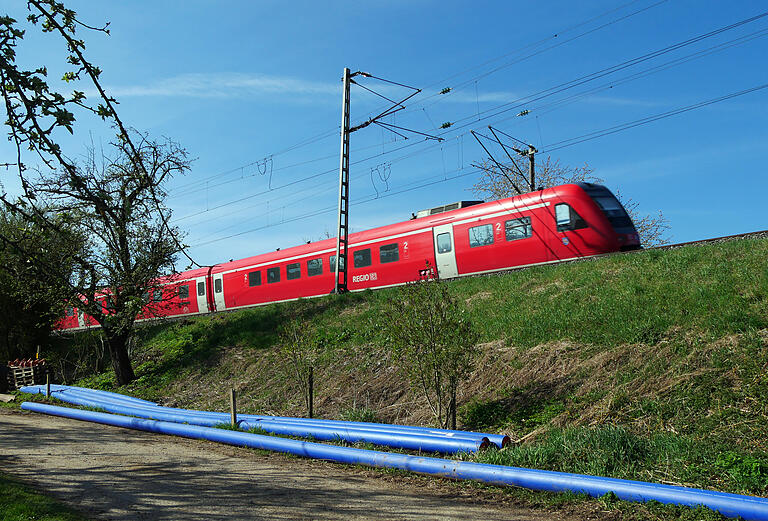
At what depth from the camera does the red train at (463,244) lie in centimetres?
1802

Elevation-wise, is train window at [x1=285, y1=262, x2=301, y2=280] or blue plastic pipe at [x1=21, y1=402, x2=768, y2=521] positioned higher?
train window at [x1=285, y1=262, x2=301, y2=280]

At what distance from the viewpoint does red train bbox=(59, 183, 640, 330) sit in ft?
59.1

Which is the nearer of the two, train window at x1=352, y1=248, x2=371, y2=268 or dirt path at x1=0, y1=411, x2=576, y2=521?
dirt path at x1=0, y1=411, x2=576, y2=521

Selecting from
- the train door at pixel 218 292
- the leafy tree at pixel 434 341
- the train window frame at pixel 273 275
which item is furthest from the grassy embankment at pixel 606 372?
the train door at pixel 218 292

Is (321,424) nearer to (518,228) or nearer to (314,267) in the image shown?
(518,228)

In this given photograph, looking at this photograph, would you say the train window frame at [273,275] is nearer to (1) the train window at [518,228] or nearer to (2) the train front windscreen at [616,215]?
(1) the train window at [518,228]

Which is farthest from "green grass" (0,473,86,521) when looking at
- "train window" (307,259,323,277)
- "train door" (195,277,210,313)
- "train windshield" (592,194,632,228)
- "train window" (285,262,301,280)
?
"train door" (195,277,210,313)

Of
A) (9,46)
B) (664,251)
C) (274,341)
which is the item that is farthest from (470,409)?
(274,341)

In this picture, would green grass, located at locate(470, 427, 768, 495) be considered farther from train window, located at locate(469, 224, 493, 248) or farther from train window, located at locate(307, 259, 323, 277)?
train window, located at locate(307, 259, 323, 277)

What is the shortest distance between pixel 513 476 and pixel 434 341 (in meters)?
3.46

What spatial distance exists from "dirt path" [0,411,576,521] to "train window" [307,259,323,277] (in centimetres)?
1381

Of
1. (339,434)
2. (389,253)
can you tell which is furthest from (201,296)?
(339,434)

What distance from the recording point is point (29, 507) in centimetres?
659

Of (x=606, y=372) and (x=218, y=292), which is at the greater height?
(x=218, y=292)
